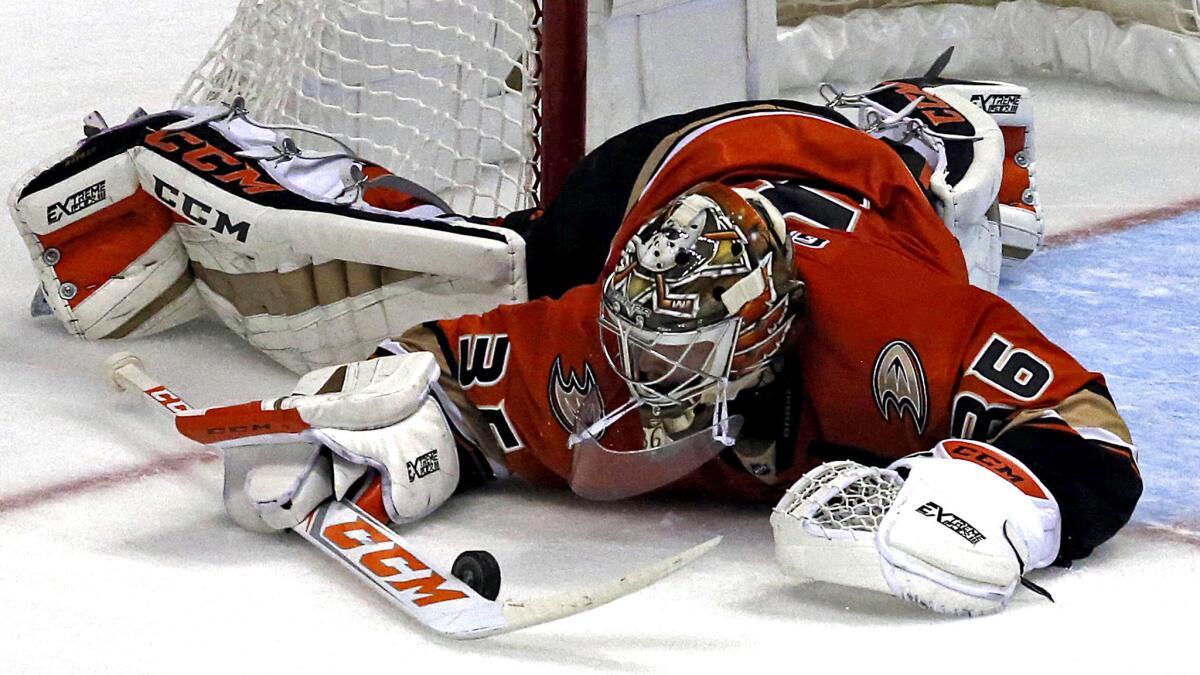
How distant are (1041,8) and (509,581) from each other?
2.84m

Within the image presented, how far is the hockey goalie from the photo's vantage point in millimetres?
1669

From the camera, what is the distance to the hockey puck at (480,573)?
172 cm

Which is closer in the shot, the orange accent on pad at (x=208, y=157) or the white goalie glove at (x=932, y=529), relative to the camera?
the white goalie glove at (x=932, y=529)

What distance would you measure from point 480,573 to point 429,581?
0.05 meters

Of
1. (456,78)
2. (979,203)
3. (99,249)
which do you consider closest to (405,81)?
(456,78)

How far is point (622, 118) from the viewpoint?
3.17 m

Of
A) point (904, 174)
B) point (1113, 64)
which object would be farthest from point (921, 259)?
point (1113, 64)

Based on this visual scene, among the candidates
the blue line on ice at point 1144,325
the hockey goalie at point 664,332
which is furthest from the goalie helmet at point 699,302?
the blue line on ice at point 1144,325

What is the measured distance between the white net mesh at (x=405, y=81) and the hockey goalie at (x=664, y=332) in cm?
35

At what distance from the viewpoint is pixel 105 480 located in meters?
2.10

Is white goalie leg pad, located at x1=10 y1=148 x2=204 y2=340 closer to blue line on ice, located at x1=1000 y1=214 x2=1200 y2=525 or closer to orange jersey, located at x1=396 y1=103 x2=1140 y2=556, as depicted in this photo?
orange jersey, located at x1=396 y1=103 x2=1140 y2=556

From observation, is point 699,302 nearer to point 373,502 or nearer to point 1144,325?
point 373,502

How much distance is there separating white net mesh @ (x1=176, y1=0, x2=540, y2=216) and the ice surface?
491 mm

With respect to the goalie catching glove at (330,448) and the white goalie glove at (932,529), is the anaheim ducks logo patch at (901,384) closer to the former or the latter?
the white goalie glove at (932,529)
